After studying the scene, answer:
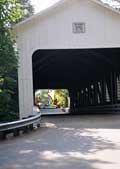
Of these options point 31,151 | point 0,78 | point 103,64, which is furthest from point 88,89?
point 31,151

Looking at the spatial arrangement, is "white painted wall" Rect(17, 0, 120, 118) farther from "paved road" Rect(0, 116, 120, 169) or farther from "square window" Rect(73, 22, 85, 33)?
"paved road" Rect(0, 116, 120, 169)

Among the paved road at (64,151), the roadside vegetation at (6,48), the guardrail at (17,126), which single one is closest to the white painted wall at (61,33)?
the roadside vegetation at (6,48)

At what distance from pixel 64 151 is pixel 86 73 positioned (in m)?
29.2

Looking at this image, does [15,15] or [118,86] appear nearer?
[15,15]

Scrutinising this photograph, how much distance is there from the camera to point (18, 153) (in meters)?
10.2

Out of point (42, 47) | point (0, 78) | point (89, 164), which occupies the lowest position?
point (89, 164)

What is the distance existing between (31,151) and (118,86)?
63.9 ft

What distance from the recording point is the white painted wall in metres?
20.3

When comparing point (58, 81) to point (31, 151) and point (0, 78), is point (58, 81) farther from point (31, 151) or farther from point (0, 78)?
point (31, 151)

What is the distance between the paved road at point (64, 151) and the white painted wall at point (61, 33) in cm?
610

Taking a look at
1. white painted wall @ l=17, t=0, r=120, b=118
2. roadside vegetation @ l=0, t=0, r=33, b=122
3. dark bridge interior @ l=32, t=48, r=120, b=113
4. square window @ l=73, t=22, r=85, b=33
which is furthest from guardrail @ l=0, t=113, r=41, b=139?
dark bridge interior @ l=32, t=48, r=120, b=113

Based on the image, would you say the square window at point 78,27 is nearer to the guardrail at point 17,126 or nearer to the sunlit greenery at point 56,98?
the guardrail at point 17,126

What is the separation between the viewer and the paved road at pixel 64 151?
861cm

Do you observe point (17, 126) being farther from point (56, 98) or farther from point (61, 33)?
point (56, 98)
